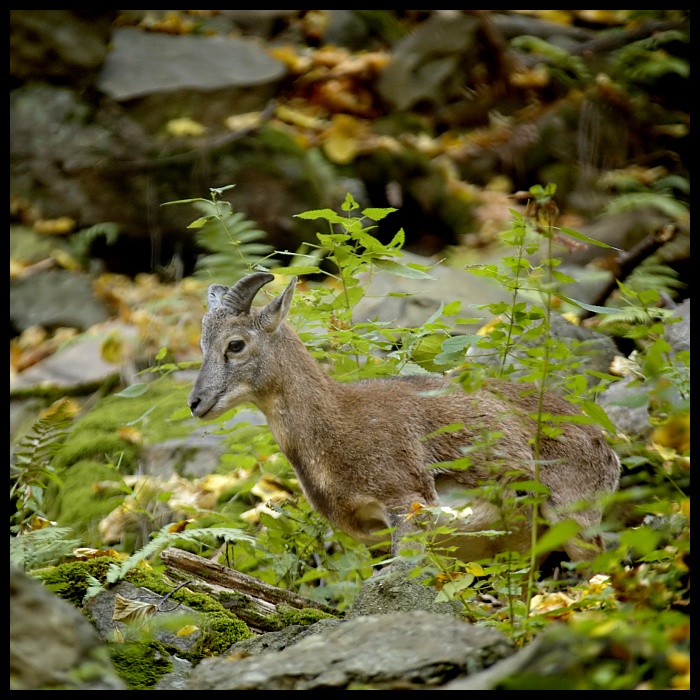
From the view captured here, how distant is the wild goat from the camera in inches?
265

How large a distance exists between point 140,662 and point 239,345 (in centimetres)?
248

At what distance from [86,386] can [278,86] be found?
8.50 metres

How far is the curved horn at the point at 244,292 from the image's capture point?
6.88 metres

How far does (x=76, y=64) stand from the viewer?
1678cm

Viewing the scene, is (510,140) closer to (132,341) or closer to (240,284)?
(132,341)

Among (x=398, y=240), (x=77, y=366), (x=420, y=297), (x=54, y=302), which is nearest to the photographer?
(x=398, y=240)

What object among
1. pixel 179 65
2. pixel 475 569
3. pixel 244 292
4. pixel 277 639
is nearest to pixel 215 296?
pixel 244 292

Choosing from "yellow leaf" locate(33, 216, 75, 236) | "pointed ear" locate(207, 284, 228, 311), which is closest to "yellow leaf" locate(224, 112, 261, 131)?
"yellow leaf" locate(33, 216, 75, 236)

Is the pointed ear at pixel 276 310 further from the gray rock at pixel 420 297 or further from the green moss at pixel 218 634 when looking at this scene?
the gray rock at pixel 420 297

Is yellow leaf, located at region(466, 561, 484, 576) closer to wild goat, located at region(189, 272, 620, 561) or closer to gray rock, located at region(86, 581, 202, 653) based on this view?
wild goat, located at region(189, 272, 620, 561)

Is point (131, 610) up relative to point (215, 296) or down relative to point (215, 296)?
down

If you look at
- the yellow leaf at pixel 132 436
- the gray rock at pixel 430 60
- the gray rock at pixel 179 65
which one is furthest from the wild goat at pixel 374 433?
the gray rock at pixel 430 60

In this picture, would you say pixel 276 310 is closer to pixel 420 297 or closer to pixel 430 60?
pixel 420 297

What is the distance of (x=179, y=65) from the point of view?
17156 mm
